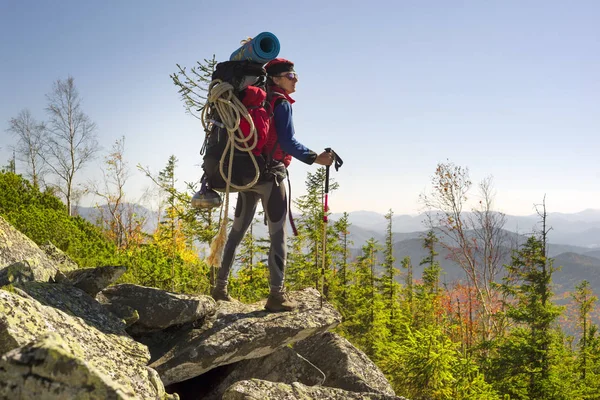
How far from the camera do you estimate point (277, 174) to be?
4.88 meters

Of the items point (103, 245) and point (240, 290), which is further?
point (103, 245)

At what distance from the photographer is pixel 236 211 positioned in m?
5.30

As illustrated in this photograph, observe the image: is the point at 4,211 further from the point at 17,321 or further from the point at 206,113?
the point at 17,321

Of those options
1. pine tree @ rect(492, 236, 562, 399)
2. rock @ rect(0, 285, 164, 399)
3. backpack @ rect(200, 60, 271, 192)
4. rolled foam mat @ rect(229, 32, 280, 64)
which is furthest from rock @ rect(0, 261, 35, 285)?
pine tree @ rect(492, 236, 562, 399)

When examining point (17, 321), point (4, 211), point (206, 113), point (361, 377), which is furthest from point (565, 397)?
point (4, 211)

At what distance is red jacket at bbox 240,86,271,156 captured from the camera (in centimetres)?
464

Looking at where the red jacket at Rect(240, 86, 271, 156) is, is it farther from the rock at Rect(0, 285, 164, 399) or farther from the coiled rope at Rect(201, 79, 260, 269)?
the rock at Rect(0, 285, 164, 399)

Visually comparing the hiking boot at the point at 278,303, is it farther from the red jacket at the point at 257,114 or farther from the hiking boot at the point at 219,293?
the red jacket at the point at 257,114

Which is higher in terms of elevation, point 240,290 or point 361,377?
point 240,290

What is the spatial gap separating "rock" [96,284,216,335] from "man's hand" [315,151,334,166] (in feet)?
7.03

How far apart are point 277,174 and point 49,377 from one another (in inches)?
123

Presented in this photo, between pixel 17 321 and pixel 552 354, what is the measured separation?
11.0m

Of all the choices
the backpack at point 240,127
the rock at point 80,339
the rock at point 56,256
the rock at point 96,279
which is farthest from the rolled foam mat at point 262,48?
the rock at point 56,256

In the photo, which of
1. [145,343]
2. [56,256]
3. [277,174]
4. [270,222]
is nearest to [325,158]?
[277,174]
